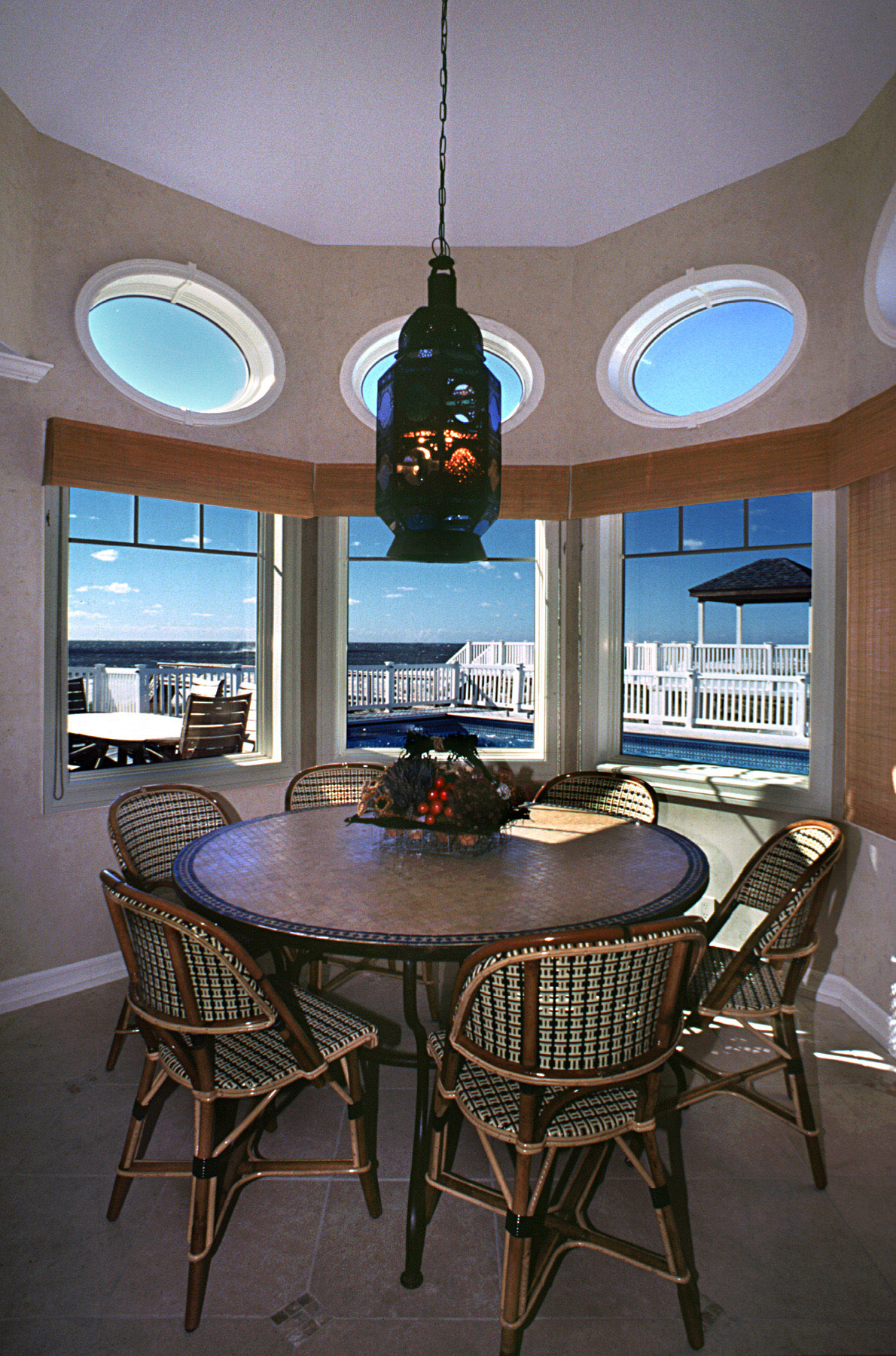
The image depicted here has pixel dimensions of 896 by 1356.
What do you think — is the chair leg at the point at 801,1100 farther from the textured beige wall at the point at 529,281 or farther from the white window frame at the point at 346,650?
the textured beige wall at the point at 529,281

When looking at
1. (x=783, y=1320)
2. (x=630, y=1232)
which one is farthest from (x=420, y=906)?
(x=783, y=1320)

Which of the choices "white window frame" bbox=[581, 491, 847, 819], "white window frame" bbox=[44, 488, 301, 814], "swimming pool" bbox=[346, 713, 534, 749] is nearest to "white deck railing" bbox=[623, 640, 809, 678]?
"white window frame" bbox=[581, 491, 847, 819]

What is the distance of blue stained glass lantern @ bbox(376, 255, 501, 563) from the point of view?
185 cm

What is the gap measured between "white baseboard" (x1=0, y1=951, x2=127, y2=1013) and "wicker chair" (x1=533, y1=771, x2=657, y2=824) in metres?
2.02

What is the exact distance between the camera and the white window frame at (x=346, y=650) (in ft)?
12.9

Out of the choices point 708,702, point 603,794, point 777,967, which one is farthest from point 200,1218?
point 708,702

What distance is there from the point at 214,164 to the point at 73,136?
563 millimetres

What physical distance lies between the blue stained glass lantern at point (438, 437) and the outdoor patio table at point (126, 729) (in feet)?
7.81

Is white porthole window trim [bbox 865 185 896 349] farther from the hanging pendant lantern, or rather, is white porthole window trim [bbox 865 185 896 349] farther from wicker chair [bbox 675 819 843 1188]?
wicker chair [bbox 675 819 843 1188]

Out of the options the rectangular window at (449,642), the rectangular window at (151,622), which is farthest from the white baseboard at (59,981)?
the rectangular window at (449,642)

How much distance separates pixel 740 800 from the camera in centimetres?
337

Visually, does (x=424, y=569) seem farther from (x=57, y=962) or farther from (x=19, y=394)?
(x=57, y=962)

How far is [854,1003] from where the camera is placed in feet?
9.53

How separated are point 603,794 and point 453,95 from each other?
2879 mm
